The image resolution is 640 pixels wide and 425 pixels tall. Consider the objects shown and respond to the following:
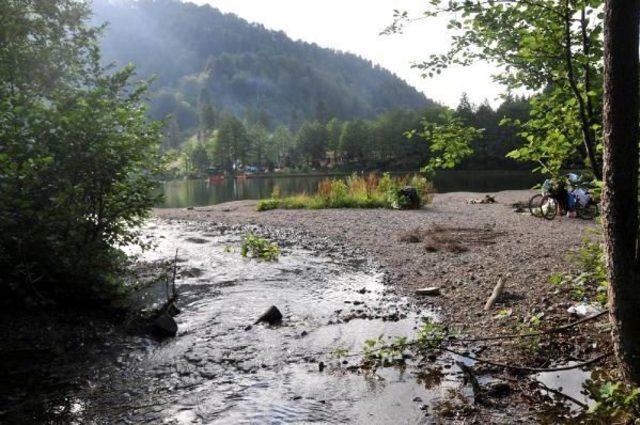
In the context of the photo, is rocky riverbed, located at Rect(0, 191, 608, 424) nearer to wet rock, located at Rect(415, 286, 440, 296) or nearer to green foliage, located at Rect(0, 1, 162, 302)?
wet rock, located at Rect(415, 286, 440, 296)

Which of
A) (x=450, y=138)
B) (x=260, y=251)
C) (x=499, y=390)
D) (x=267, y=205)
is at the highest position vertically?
(x=450, y=138)

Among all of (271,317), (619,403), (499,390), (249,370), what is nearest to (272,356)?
(249,370)

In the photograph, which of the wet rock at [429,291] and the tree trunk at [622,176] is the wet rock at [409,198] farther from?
the tree trunk at [622,176]

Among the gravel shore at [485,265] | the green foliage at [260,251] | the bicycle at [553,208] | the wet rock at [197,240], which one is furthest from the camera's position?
the bicycle at [553,208]

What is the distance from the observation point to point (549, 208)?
19172 millimetres

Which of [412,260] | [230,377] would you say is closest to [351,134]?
[412,260]

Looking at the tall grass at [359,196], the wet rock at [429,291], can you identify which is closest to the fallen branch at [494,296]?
the wet rock at [429,291]

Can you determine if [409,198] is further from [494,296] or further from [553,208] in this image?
[494,296]

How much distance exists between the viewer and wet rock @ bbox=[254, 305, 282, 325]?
8273 mm

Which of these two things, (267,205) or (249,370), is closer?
(249,370)

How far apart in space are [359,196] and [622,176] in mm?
24226

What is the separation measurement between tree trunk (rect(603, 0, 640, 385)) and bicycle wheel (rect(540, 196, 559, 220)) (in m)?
16.7

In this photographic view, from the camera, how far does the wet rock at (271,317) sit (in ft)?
27.1

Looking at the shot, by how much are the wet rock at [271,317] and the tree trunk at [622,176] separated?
5534 mm
